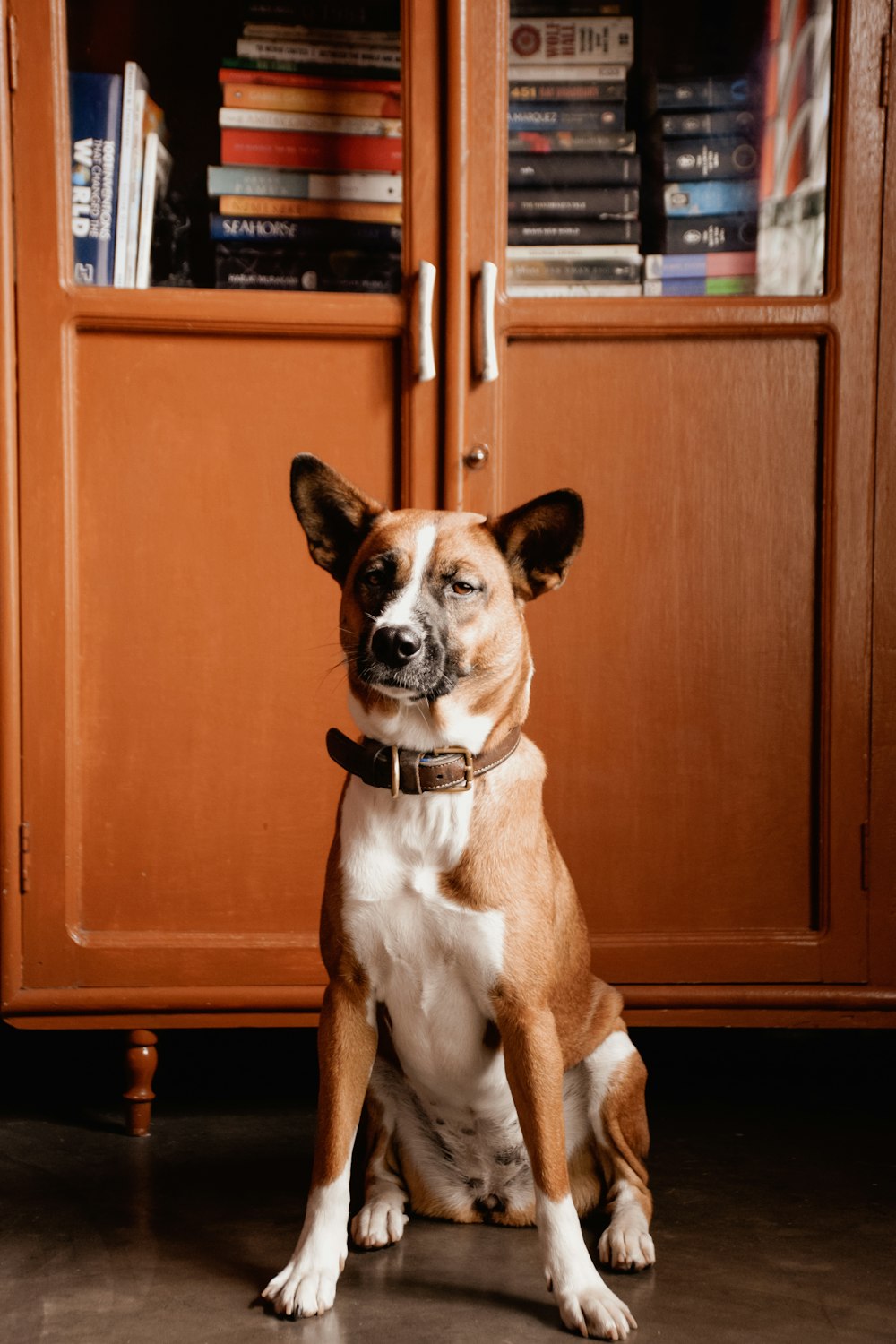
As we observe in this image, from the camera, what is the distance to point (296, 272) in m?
2.17

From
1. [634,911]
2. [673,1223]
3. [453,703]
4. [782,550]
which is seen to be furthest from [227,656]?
[673,1223]

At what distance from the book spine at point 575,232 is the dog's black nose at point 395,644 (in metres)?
1.04

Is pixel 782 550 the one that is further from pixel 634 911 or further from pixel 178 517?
pixel 178 517

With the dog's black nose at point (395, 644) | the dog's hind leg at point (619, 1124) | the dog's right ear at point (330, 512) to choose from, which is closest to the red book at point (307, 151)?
the dog's right ear at point (330, 512)

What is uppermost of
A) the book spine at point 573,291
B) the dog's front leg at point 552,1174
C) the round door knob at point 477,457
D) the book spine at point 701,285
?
the book spine at point 701,285

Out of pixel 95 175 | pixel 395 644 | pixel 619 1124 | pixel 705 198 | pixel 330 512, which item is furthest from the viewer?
pixel 705 198

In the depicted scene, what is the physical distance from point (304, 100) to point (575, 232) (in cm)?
56

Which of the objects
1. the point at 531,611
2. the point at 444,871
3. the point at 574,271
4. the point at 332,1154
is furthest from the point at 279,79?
the point at 332,1154

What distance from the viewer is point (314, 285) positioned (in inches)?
85.5

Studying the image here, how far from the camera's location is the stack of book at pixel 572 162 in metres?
2.14

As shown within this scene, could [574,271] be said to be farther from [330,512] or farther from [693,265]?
[330,512]

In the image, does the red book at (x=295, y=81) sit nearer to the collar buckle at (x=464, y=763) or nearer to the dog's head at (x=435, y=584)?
the dog's head at (x=435, y=584)

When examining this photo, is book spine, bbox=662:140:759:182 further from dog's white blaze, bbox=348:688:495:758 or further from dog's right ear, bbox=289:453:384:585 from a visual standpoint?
dog's white blaze, bbox=348:688:495:758

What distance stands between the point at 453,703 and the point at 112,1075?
1.51m
